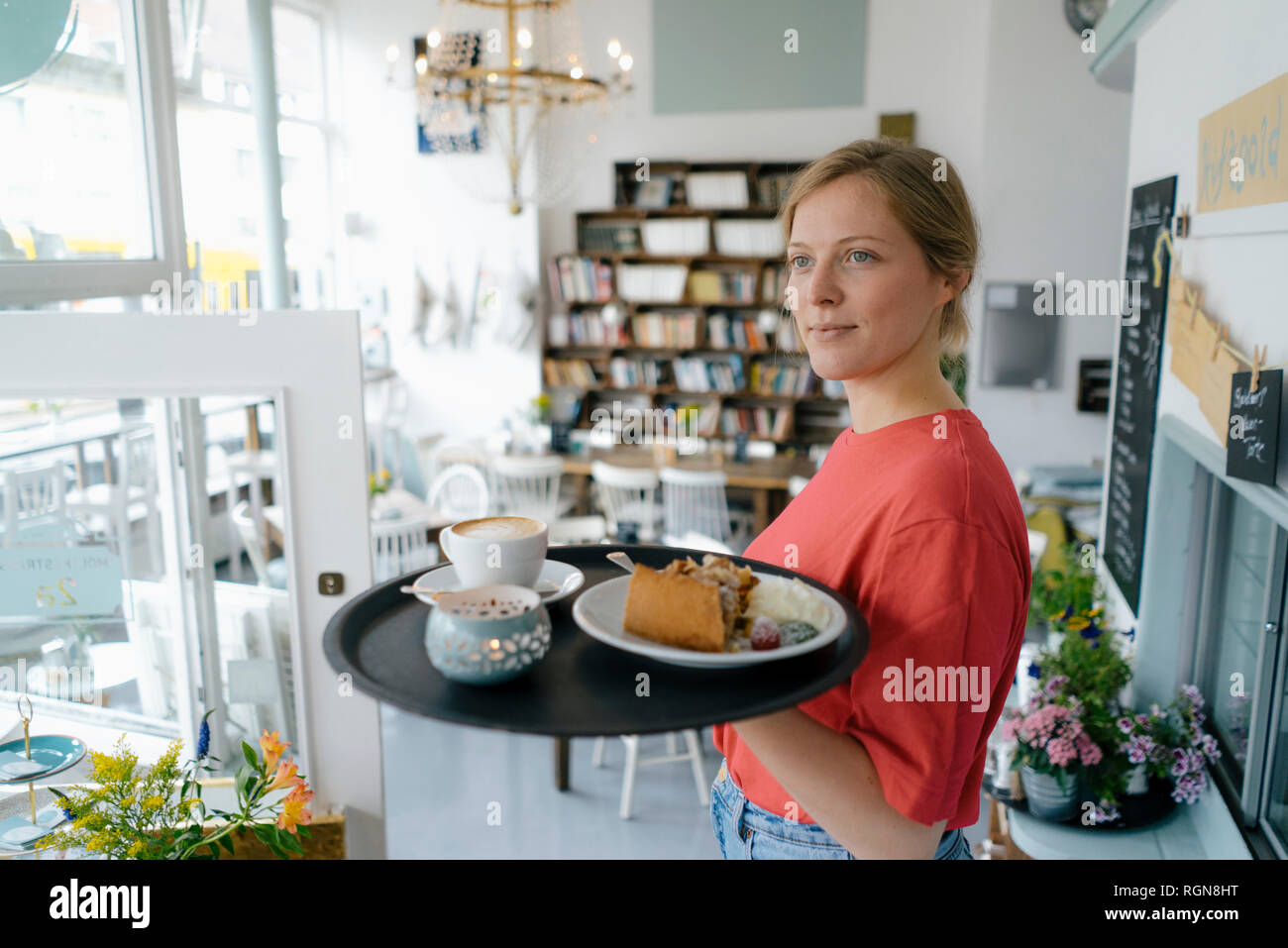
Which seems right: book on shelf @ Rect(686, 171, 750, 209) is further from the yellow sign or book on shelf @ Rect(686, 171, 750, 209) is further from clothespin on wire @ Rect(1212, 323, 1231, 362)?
clothespin on wire @ Rect(1212, 323, 1231, 362)

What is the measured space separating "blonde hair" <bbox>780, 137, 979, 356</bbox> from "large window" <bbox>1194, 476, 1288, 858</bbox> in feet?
2.91

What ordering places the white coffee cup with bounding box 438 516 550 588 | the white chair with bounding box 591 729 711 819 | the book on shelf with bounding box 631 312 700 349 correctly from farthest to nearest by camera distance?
1. the book on shelf with bounding box 631 312 700 349
2. the white chair with bounding box 591 729 711 819
3. the white coffee cup with bounding box 438 516 550 588

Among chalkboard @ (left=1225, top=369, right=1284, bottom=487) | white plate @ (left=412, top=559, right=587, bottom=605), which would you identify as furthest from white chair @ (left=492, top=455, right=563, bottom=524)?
white plate @ (left=412, top=559, right=587, bottom=605)

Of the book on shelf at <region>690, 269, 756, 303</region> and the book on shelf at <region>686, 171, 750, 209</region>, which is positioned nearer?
the book on shelf at <region>686, 171, 750, 209</region>

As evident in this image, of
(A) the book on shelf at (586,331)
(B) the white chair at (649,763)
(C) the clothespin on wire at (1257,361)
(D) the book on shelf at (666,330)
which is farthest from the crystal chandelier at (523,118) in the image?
(C) the clothespin on wire at (1257,361)

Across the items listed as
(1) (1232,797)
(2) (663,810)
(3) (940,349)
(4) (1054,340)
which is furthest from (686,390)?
(3) (940,349)

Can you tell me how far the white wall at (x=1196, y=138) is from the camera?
5.05 ft

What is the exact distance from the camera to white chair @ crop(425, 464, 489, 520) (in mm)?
5281

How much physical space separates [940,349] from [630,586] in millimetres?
496

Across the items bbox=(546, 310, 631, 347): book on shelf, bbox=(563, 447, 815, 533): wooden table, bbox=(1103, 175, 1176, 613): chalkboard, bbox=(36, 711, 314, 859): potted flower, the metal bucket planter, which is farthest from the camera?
bbox=(546, 310, 631, 347): book on shelf

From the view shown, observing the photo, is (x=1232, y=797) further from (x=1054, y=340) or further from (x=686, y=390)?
(x=686, y=390)

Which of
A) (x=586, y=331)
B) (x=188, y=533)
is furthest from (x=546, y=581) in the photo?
(x=586, y=331)

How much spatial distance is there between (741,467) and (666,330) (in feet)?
Result: 5.42

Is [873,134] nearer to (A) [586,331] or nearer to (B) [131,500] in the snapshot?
(A) [586,331]
